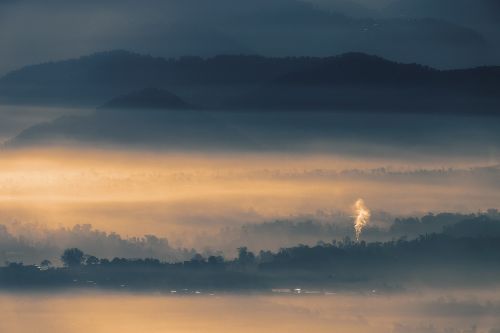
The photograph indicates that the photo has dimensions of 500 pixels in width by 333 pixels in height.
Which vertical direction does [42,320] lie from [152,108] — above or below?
below

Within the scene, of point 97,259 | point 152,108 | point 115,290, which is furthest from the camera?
point 152,108

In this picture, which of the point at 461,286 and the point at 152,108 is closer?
the point at 461,286

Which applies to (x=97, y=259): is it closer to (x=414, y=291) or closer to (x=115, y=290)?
(x=115, y=290)

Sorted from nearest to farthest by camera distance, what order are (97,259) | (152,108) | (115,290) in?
(97,259)
(115,290)
(152,108)

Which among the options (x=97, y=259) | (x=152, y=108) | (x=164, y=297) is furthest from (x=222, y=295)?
(x=152, y=108)

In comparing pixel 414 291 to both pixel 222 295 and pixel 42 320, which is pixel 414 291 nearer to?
pixel 222 295

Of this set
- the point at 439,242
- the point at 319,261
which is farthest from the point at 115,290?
the point at 439,242

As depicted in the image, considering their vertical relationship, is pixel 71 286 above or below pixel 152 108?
below

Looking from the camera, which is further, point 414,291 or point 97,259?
point 414,291
